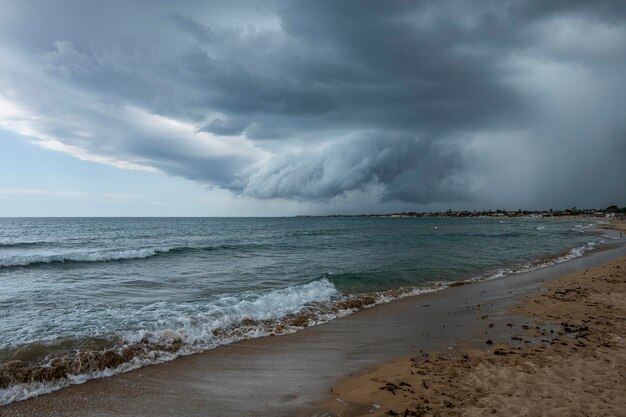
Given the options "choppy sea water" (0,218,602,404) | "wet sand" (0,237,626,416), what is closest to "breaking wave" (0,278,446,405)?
"choppy sea water" (0,218,602,404)

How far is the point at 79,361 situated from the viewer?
786cm

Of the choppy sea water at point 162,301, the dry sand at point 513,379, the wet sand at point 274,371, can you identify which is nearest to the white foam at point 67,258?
the choppy sea water at point 162,301

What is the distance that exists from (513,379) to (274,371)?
188 inches

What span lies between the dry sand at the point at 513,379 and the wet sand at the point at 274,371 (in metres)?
0.57

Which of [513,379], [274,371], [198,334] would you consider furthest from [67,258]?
[513,379]

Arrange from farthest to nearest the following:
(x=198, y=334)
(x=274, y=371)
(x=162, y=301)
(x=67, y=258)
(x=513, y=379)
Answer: (x=67, y=258)
(x=162, y=301)
(x=198, y=334)
(x=274, y=371)
(x=513, y=379)

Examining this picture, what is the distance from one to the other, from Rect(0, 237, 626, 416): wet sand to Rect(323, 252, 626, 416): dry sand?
0.57 m

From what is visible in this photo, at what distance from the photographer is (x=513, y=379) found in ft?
21.3

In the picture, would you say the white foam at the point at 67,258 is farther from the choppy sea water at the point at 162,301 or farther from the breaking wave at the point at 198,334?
the breaking wave at the point at 198,334

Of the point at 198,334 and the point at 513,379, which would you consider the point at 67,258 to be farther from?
the point at 513,379

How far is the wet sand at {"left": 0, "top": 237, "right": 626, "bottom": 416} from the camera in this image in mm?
6022

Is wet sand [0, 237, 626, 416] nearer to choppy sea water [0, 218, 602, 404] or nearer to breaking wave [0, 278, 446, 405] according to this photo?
breaking wave [0, 278, 446, 405]

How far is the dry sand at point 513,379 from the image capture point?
5.48 m

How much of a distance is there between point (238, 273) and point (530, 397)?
18072 millimetres
